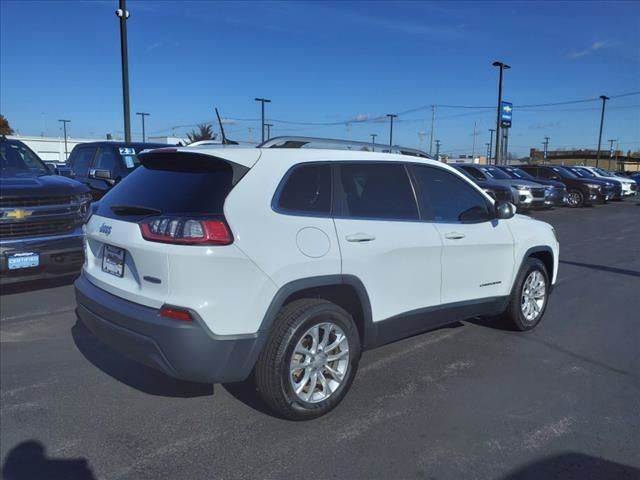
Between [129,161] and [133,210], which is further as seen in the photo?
[129,161]

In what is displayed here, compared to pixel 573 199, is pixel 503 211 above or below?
above

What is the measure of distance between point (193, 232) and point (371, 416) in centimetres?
173

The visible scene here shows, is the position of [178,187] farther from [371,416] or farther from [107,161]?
[107,161]

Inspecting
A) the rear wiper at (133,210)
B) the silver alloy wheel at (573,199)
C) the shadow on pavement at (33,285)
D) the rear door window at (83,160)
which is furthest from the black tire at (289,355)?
the silver alloy wheel at (573,199)

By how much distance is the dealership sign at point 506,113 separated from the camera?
1339 inches

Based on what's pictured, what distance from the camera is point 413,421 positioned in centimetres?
350

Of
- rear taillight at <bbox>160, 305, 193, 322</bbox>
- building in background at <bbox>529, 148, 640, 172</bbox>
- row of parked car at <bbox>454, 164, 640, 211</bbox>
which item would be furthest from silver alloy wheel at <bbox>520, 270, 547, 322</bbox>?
building in background at <bbox>529, 148, 640, 172</bbox>

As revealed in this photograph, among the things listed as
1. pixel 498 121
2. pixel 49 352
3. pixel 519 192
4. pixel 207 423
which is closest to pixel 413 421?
pixel 207 423

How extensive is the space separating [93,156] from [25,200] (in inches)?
186

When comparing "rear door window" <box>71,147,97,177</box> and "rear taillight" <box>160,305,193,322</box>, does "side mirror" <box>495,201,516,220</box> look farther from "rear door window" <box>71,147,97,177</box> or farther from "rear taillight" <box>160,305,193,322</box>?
"rear door window" <box>71,147,97,177</box>

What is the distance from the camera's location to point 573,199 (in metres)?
22.8

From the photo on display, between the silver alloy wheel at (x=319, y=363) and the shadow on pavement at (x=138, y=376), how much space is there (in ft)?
2.85

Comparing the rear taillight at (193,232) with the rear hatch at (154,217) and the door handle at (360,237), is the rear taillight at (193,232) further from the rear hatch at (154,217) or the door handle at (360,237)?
the door handle at (360,237)

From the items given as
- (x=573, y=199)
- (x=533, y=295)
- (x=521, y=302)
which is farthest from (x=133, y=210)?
(x=573, y=199)
